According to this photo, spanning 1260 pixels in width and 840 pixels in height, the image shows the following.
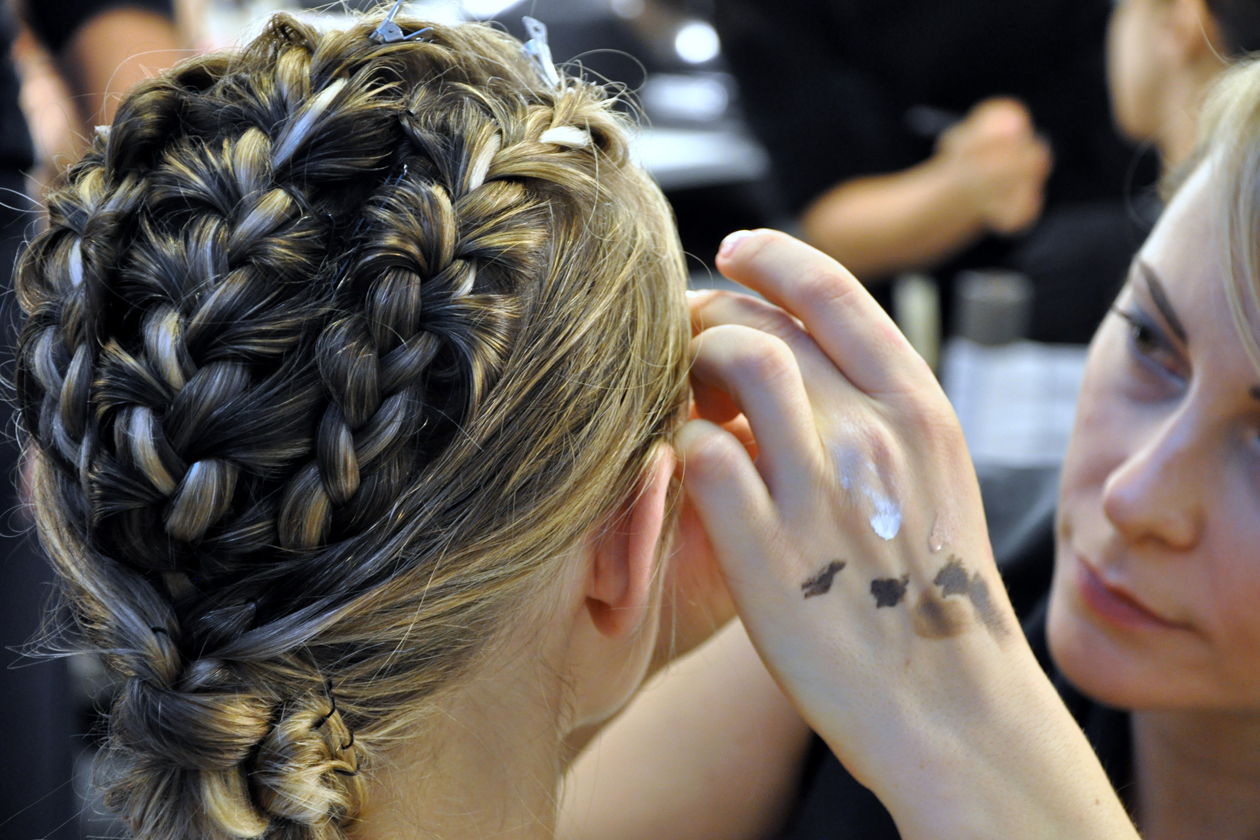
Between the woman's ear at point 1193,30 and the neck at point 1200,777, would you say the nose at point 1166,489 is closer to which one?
the neck at point 1200,777

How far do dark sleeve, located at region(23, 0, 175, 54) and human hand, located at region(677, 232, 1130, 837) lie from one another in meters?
1.11

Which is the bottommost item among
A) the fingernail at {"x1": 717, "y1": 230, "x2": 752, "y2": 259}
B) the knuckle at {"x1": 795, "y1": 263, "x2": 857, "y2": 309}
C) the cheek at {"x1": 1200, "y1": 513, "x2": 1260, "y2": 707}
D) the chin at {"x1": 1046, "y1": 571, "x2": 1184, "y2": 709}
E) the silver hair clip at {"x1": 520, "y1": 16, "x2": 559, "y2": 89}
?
the chin at {"x1": 1046, "y1": 571, "x2": 1184, "y2": 709}

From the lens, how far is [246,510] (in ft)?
1.81

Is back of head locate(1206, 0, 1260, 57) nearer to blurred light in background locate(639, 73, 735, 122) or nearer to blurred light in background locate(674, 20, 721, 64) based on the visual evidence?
blurred light in background locate(639, 73, 735, 122)

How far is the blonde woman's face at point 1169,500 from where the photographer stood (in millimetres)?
777

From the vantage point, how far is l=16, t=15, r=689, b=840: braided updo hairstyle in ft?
1.76

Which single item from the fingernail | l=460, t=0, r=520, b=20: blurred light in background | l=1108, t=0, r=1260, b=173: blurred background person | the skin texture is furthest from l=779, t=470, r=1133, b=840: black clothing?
l=460, t=0, r=520, b=20: blurred light in background

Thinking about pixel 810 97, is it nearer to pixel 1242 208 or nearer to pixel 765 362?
pixel 1242 208

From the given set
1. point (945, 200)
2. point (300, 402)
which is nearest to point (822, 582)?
point (300, 402)

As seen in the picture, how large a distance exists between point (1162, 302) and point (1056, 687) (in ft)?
1.44

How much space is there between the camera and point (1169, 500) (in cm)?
79

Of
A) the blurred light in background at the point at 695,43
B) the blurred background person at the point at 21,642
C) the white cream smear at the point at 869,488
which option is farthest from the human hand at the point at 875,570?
the blurred light in background at the point at 695,43

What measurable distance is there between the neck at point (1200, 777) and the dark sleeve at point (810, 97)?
1.28 m

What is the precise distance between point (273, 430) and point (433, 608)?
149 millimetres
